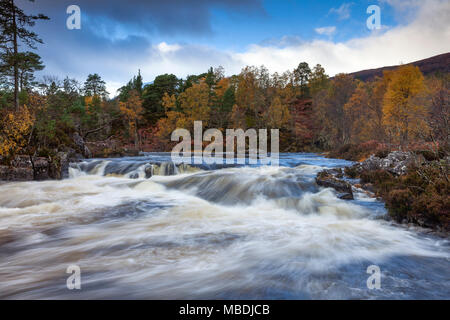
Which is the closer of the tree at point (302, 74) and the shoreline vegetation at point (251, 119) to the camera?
the shoreline vegetation at point (251, 119)

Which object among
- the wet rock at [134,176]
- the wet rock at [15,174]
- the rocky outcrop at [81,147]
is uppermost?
the rocky outcrop at [81,147]

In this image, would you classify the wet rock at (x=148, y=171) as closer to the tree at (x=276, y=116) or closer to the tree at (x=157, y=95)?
the tree at (x=276, y=116)

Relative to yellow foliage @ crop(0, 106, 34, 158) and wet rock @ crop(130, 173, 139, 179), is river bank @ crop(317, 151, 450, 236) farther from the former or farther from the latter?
yellow foliage @ crop(0, 106, 34, 158)

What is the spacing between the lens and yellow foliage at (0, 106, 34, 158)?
40.9ft

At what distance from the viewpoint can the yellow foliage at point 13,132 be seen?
1248cm

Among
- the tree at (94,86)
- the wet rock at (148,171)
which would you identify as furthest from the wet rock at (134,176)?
the tree at (94,86)

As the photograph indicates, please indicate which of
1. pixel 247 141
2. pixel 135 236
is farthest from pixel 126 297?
pixel 247 141

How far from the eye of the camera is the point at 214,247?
5.26 meters

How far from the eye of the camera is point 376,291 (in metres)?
3.46

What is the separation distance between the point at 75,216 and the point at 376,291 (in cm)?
785

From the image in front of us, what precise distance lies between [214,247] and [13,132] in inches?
552

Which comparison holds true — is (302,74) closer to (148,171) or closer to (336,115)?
(336,115)

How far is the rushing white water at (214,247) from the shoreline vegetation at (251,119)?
5.71ft

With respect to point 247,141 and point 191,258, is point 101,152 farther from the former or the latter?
point 247,141
